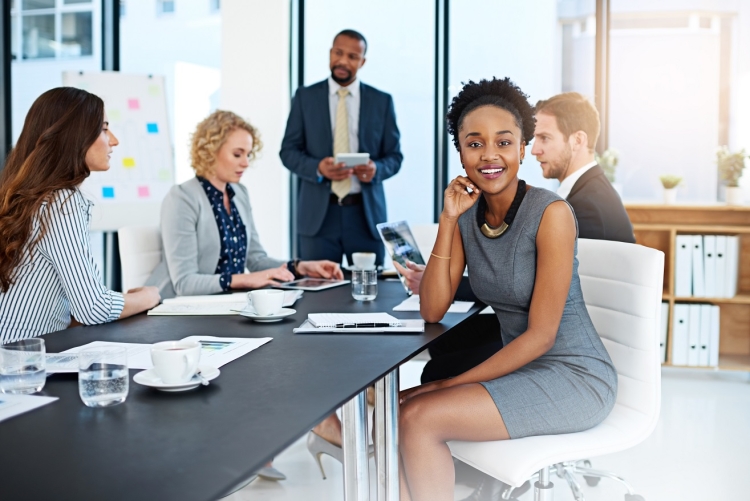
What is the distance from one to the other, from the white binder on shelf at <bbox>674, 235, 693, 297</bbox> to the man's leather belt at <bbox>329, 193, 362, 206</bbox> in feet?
5.97

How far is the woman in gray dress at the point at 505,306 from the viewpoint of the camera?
1688 millimetres

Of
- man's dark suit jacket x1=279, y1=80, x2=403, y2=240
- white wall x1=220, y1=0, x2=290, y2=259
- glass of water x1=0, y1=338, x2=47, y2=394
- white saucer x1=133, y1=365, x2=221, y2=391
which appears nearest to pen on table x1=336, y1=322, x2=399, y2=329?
white saucer x1=133, y1=365, x2=221, y2=391

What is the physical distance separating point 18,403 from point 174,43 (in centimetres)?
468

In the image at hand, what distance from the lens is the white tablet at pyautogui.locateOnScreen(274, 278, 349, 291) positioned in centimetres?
253

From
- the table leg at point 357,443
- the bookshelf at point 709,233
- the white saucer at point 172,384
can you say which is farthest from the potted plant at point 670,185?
the white saucer at point 172,384

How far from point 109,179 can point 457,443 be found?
3.70 m

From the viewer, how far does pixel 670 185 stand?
447 cm

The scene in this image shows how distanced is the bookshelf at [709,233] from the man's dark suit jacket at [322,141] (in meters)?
1.46

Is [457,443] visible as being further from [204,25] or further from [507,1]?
[204,25]

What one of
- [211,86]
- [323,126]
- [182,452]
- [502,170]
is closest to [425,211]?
[323,126]

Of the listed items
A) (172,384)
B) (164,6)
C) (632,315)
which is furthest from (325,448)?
(164,6)

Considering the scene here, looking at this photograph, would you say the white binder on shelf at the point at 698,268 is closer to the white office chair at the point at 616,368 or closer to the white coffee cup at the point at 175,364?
the white office chair at the point at 616,368

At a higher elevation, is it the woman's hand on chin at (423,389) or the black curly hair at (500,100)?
the black curly hair at (500,100)

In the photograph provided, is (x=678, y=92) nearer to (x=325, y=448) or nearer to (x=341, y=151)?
(x=341, y=151)
